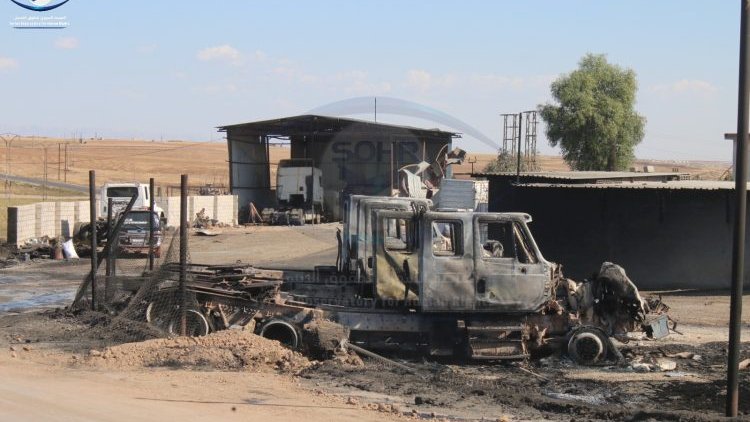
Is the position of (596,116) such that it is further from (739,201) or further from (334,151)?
(739,201)

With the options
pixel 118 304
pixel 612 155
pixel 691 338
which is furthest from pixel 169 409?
pixel 612 155

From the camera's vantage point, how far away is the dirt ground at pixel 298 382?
30.8 ft

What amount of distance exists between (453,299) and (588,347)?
211 cm

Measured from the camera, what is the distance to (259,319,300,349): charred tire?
1246 centimetres

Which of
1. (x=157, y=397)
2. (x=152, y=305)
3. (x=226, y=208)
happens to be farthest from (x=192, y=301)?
(x=226, y=208)

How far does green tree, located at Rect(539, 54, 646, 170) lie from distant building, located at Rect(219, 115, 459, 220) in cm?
1115

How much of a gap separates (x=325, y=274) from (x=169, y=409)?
5.39 m

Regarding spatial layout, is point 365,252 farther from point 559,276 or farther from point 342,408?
point 342,408

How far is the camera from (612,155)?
54688 mm

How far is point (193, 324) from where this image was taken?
12.9 meters

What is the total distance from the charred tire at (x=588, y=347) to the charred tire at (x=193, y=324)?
5.40 m

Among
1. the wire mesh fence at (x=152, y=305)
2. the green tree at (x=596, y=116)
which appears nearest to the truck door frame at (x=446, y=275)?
the wire mesh fence at (x=152, y=305)

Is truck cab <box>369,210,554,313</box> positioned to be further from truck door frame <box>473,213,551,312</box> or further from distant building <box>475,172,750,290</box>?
distant building <box>475,172,750,290</box>

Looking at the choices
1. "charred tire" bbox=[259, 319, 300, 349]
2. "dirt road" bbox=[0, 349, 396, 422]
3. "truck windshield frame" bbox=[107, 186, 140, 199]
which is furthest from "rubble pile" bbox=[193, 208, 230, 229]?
"dirt road" bbox=[0, 349, 396, 422]
